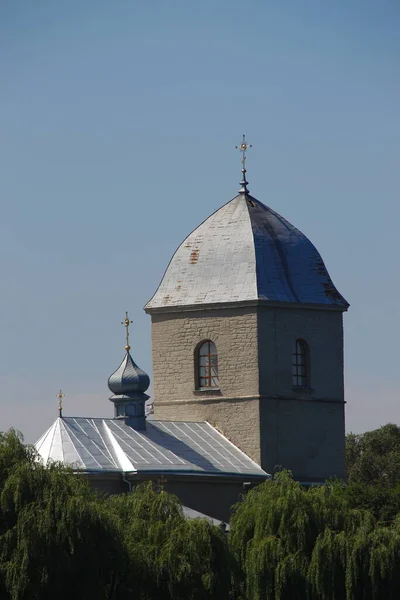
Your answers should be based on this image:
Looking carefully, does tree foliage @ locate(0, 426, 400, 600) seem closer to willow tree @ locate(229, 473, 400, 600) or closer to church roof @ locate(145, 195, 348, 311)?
willow tree @ locate(229, 473, 400, 600)

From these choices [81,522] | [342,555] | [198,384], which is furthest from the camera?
[198,384]

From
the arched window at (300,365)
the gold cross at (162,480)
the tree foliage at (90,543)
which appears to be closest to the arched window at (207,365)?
the arched window at (300,365)

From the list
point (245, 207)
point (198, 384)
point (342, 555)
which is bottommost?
point (342, 555)

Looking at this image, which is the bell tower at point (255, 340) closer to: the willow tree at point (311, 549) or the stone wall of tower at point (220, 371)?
the stone wall of tower at point (220, 371)

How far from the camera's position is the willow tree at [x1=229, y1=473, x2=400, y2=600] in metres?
52.6

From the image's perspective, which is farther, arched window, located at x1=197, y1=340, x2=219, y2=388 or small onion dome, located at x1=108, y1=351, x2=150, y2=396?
arched window, located at x1=197, y1=340, x2=219, y2=388

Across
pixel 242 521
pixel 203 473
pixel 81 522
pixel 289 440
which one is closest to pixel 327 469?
pixel 289 440

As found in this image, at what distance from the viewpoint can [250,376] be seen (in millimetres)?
64812

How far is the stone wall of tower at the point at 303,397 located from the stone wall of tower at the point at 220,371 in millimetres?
327

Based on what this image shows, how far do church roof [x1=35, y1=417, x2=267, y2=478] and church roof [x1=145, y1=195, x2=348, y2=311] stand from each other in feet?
13.2

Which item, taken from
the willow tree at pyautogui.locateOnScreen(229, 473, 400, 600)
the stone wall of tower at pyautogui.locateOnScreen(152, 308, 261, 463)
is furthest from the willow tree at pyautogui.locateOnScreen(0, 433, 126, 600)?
the stone wall of tower at pyautogui.locateOnScreen(152, 308, 261, 463)

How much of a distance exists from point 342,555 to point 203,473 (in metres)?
9.35

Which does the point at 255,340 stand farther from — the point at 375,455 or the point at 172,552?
the point at 375,455

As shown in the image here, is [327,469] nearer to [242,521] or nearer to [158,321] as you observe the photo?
[158,321]
